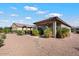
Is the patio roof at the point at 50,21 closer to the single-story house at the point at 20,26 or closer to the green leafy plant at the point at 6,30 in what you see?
the single-story house at the point at 20,26

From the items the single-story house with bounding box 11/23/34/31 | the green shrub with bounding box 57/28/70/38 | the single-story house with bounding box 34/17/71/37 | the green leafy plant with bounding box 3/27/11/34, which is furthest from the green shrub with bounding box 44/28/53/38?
the green leafy plant with bounding box 3/27/11/34

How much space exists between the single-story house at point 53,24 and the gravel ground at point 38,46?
1.11 ft

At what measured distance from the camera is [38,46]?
30.6 feet

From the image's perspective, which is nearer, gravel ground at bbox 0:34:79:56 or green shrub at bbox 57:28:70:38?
gravel ground at bbox 0:34:79:56

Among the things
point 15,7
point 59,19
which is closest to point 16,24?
point 15,7

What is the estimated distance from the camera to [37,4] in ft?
29.8

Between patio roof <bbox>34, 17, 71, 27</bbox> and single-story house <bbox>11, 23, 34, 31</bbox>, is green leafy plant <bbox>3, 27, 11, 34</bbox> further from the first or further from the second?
patio roof <bbox>34, 17, 71, 27</bbox>

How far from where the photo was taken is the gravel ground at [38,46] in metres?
Answer: 9.12

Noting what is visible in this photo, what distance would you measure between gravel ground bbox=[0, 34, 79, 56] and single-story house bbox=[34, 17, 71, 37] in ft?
1.11

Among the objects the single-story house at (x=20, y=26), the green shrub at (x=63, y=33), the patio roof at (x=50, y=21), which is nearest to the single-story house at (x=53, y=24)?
the patio roof at (x=50, y=21)

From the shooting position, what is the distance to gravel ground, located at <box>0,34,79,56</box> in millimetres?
9125

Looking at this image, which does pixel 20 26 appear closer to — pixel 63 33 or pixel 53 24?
pixel 53 24

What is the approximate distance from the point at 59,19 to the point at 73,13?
17.5 inches

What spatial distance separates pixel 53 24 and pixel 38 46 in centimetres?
79
